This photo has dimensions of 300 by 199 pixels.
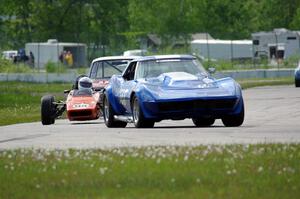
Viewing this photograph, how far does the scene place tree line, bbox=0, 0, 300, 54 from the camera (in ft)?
325

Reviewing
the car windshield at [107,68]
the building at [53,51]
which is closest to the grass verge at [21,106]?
the car windshield at [107,68]

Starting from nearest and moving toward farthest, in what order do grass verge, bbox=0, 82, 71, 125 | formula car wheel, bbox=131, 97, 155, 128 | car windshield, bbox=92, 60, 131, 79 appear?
formula car wheel, bbox=131, 97, 155, 128
car windshield, bbox=92, 60, 131, 79
grass verge, bbox=0, 82, 71, 125

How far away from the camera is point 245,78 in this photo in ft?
217

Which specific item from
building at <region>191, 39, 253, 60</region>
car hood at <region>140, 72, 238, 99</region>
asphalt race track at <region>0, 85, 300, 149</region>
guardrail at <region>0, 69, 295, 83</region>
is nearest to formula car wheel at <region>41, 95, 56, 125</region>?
asphalt race track at <region>0, 85, 300, 149</region>

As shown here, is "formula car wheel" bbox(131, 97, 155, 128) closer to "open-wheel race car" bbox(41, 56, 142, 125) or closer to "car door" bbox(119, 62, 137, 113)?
"car door" bbox(119, 62, 137, 113)

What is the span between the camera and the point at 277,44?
3536 inches

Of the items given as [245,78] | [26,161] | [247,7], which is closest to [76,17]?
[247,7]

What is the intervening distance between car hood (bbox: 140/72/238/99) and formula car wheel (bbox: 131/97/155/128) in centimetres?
39

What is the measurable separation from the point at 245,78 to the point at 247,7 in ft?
127

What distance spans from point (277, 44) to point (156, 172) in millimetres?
77791

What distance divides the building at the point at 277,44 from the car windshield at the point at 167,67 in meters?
66.1

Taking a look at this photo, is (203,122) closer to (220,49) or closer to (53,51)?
(220,49)

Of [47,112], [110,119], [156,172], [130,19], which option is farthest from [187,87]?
[130,19]

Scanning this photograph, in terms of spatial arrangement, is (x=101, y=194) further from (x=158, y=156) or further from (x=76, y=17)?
(x=76, y=17)
